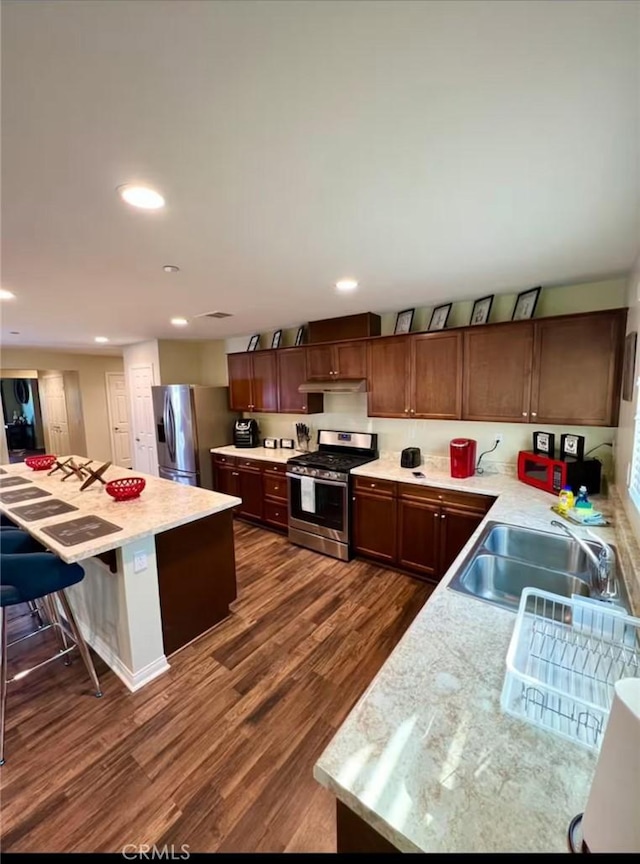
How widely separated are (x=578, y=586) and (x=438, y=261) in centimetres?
190

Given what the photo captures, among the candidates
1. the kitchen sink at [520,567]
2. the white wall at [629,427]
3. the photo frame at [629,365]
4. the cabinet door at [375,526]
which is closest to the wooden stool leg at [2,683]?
the kitchen sink at [520,567]

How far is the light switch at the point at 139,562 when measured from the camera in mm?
1965

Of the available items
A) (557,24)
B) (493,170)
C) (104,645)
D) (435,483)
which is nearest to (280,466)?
(435,483)

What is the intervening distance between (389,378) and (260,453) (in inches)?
76.7

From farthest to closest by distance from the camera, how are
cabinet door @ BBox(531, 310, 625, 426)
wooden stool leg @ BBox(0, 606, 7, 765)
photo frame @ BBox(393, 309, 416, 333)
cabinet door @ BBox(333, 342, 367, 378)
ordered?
cabinet door @ BBox(333, 342, 367, 378) < photo frame @ BBox(393, 309, 416, 333) < cabinet door @ BBox(531, 310, 625, 426) < wooden stool leg @ BBox(0, 606, 7, 765)

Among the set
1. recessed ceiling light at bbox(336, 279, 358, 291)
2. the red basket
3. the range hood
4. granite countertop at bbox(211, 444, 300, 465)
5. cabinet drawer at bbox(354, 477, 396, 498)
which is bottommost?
cabinet drawer at bbox(354, 477, 396, 498)

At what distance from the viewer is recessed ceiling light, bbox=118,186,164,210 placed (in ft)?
4.32

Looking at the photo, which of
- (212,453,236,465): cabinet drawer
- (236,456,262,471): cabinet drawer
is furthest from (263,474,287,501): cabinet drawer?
(212,453,236,465): cabinet drawer

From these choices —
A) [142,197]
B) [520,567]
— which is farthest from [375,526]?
[142,197]

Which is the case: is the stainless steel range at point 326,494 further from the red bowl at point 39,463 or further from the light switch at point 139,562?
the red bowl at point 39,463

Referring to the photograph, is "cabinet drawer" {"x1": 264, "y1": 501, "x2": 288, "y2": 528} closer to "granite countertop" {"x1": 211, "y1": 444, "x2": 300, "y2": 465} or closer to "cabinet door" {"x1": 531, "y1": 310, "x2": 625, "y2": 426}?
"granite countertop" {"x1": 211, "y1": 444, "x2": 300, "y2": 465}

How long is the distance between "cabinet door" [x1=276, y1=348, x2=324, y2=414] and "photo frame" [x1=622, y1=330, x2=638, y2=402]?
110 inches

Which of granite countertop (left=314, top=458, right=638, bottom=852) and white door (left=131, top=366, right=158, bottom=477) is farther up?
white door (left=131, top=366, right=158, bottom=477)

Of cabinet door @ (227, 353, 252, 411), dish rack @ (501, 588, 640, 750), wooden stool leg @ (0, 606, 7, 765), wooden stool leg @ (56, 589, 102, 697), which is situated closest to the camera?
dish rack @ (501, 588, 640, 750)
